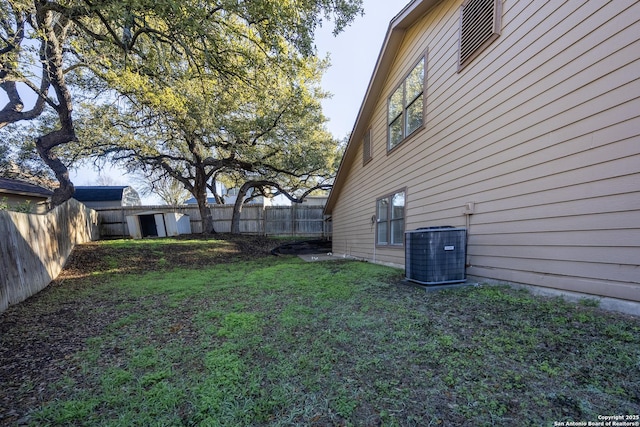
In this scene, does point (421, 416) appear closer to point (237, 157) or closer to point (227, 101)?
point (227, 101)

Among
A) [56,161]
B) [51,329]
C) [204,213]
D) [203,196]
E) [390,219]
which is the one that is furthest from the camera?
[204,213]

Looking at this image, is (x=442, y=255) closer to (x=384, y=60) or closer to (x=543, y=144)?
(x=543, y=144)

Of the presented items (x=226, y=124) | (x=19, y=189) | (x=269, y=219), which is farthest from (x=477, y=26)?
(x=19, y=189)

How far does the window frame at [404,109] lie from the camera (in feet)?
16.9

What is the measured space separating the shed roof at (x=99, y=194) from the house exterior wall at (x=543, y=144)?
24092 millimetres

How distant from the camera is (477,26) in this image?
12.7 feet

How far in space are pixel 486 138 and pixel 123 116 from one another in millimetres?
11032

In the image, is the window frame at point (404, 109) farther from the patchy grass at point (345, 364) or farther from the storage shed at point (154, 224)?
the storage shed at point (154, 224)

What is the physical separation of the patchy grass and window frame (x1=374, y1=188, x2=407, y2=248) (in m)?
2.57

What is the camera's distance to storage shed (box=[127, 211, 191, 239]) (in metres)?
12.8

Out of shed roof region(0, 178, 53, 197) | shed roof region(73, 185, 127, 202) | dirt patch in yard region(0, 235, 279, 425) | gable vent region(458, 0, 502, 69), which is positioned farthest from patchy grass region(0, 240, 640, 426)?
shed roof region(73, 185, 127, 202)

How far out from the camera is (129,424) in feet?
4.99

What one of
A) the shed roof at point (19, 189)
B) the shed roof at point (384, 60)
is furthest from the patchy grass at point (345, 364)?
the shed roof at point (19, 189)

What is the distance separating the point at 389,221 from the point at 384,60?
392 cm
